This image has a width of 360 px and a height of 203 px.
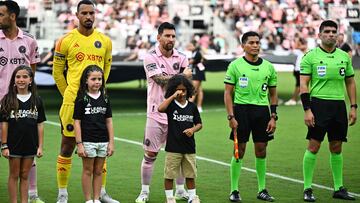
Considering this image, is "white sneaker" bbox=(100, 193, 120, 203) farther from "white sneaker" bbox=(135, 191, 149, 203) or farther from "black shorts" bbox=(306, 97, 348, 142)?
"black shorts" bbox=(306, 97, 348, 142)

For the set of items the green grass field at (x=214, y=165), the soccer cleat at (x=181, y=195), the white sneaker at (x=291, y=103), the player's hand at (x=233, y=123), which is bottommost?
the white sneaker at (x=291, y=103)

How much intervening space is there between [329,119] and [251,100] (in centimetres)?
92

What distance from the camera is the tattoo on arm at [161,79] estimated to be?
414 inches

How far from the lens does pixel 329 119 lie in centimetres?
1075

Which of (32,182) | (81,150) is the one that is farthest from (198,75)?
(81,150)

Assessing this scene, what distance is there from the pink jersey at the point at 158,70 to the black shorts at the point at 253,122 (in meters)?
0.82

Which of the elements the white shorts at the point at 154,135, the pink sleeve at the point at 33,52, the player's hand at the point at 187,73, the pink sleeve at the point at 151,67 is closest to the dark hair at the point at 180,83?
the player's hand at the point at 187,73

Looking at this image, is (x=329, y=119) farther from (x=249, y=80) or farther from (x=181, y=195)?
(x=181, y=195)

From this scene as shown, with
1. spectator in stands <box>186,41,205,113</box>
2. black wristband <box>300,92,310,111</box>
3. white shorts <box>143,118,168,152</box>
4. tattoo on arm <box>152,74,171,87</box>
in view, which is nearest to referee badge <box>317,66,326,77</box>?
black wristband <box>300,92,310,111</box>

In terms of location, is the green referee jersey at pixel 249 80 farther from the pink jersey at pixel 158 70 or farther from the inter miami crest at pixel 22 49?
the inter miami crest at pixel 22 49

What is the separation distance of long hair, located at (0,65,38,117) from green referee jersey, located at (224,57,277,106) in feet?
7.52

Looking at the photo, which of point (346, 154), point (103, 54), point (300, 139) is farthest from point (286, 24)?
point (103, 54)

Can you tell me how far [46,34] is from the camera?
29.0m

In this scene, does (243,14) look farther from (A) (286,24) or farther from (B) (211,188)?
(B) (211,188)
